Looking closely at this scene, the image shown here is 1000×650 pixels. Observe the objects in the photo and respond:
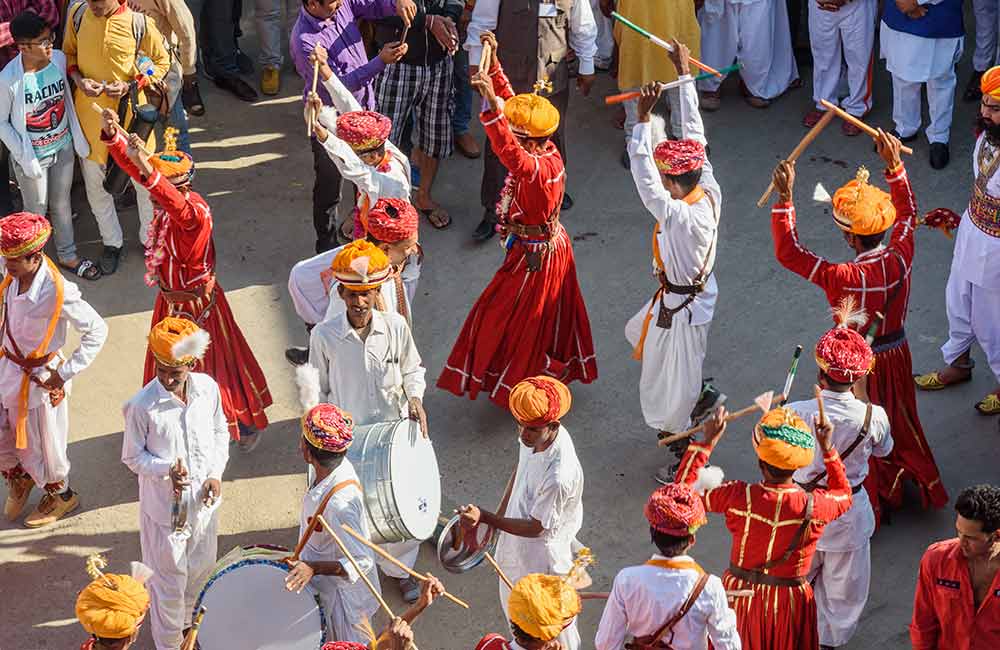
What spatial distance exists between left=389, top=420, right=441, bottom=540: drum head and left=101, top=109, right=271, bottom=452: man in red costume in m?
1.63

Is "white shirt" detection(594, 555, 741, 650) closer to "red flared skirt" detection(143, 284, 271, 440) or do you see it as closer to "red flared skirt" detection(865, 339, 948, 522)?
"red flared skirt" detection(865, 339, 948, 522)

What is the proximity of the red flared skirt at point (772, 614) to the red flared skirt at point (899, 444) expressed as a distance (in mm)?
1328

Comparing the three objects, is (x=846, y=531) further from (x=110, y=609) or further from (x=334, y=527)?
(x=110, y=609)

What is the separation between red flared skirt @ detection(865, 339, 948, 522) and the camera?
23.9 feet

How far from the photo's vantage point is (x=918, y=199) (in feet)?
32.9

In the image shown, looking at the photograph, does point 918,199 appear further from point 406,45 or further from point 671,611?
point 671,611

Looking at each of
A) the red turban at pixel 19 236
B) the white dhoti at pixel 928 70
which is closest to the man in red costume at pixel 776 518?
the red turban at pixel 19 236

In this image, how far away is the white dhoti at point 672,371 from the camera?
766 centimetres

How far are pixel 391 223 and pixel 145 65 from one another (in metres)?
2.71

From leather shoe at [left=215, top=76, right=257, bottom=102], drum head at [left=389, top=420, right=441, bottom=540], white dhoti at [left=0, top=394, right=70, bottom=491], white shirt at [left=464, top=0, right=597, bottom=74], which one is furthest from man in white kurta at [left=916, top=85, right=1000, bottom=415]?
leather shoe at [left=215, top=76, right=257, bottom=102]

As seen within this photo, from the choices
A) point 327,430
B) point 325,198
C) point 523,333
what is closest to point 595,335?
point 523,333

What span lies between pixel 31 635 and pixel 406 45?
4.20 meters

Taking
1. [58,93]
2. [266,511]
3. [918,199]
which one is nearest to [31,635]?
[266,511]

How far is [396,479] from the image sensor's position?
20.6 feet
